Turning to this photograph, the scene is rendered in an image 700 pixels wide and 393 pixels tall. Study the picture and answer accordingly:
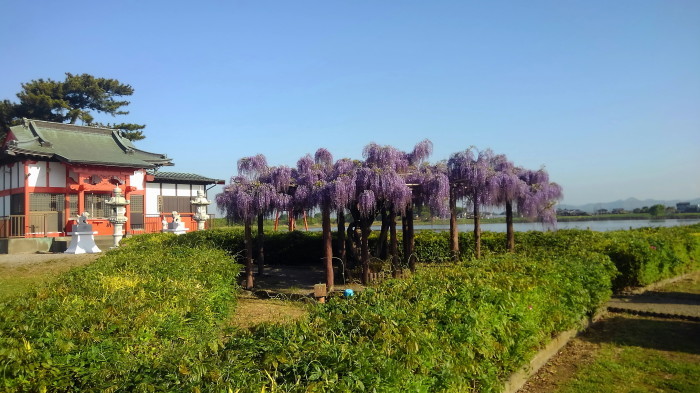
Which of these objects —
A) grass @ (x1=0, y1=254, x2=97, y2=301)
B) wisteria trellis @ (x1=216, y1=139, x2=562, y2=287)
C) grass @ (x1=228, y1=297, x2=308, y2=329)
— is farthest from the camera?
grass @ (x1=0, y1=254, x2=97, y2=301)

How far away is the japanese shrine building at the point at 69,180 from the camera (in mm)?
20953

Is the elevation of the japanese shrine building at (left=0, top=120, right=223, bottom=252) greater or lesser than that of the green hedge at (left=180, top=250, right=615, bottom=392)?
greater

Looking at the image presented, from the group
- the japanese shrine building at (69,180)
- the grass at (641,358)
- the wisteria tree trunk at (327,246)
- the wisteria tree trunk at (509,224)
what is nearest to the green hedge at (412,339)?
A: the grass at (641,358)

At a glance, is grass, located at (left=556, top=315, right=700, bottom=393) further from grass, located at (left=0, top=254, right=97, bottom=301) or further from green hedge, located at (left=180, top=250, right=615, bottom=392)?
grass, located at (left=0, top=254, right=97, bottom=301)

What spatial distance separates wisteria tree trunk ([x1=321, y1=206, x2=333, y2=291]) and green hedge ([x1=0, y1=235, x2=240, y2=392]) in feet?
13.8

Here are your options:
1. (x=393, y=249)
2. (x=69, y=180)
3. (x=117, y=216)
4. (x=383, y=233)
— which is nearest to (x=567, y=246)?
(x=393, y=249)

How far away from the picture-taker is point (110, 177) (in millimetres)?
23266

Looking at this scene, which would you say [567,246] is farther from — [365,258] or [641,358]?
[641,358]

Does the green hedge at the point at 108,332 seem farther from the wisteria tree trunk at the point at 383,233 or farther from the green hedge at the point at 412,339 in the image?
the wisteria tree trunk at the point at 383,233

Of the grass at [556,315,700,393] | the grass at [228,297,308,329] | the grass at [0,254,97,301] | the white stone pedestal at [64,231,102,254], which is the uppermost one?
the white stone pedestal at [64,231,102,254]

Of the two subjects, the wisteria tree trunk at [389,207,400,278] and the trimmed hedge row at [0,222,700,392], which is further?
the wisteria tree trunk at [389,207,400,278]

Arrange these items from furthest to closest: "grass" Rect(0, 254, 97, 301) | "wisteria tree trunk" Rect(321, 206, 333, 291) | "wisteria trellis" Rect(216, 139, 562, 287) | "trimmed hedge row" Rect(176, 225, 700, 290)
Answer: "grass" Rect(0, 254, 97, 301)
"wisteria trellis" Rect(216, 139, 562, 287)
"trimmed hedge row" Rect(176, 225, 700, 290)
"wisteria tree trunk" Rect(321, 206, 333, 291)

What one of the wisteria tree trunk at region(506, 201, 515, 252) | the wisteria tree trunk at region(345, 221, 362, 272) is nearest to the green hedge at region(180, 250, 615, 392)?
the wisteria tree trunk at region(345, 221, 362, 272)

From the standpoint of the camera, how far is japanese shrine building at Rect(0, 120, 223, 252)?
2095 cm
